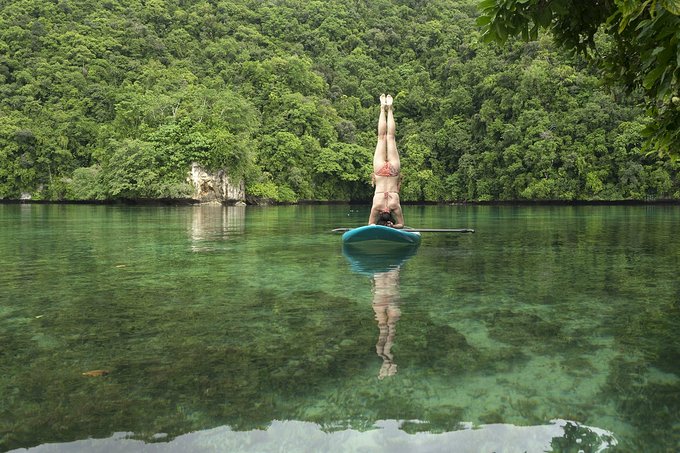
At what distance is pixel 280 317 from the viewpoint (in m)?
5.64

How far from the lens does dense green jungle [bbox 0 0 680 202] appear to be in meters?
57.0

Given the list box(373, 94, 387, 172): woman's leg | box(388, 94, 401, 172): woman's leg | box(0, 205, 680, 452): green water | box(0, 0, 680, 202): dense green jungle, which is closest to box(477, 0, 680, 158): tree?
box(0, 205, 680, 452): green water

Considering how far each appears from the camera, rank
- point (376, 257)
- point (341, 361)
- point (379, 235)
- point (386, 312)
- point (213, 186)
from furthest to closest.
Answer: point (213, 186) < point (379, 235) < point (376, 257) < point (386, 312) < point (341, 361)

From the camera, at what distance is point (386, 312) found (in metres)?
5.80

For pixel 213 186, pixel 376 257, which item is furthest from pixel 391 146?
pixel 213 186

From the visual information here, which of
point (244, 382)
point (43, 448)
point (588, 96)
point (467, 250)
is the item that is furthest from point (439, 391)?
point (588, 96)

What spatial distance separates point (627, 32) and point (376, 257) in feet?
24.8

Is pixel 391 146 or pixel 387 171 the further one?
pixel 391 146

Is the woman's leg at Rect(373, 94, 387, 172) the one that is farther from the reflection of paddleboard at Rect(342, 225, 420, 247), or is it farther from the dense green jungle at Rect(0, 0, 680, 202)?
the dense green jungle at Rect(0, 0, 680, 202)

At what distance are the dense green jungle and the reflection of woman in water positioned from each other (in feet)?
156

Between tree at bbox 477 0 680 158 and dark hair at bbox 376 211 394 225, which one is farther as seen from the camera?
dark hair at bbox 376 211 394 225

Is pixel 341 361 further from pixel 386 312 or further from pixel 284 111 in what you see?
pixel 284 111

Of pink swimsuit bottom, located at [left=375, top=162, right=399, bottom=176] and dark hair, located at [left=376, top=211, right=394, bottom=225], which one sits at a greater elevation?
pink swimsuit bottom, located at [left=375, top=162, right=399, bottom=176]

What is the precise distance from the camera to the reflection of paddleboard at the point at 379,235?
1236 centimetres
